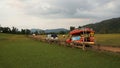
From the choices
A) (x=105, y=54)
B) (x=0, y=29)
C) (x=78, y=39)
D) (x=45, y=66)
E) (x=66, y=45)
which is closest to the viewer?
(x=45, y=66)

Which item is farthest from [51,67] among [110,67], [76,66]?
[110,67]

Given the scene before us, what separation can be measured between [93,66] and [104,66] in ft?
2.11

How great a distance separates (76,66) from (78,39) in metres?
21.1

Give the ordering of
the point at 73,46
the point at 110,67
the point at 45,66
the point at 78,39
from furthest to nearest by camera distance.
→ the point at 78,39, the point at 73,46, the point at 45,66, the point at 110,67

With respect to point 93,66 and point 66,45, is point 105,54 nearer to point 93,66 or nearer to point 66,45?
point 93,66

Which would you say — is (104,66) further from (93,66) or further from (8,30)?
(8,30)

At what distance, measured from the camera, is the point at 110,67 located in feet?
46.3

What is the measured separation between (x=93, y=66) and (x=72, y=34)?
78.6 ft

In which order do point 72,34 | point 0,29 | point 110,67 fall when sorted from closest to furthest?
point 110,67
point 72,34
point 0,29

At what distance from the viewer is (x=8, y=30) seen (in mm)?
186125

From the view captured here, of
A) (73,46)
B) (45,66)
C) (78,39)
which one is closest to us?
(45,66)

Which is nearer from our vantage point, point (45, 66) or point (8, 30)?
point (45, 66)

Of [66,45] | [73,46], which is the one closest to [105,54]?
[73,46]

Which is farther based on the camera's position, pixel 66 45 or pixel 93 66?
pixel 66 45
